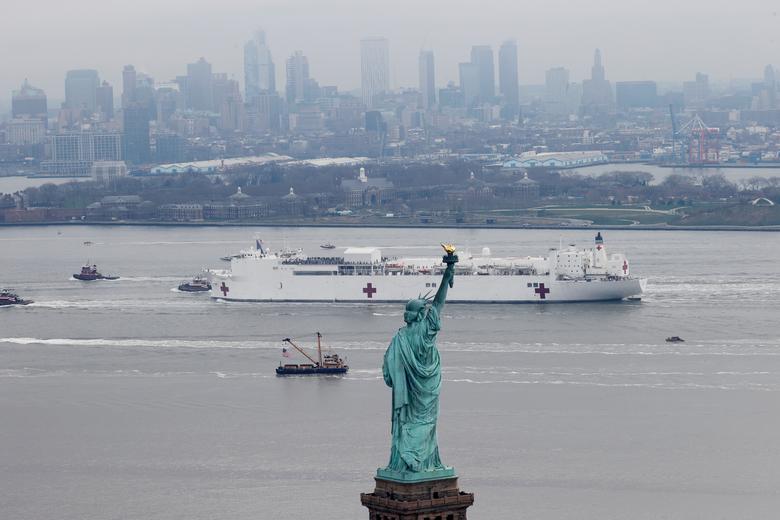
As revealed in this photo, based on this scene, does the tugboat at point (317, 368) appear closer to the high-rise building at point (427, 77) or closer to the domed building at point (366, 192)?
the domed building at point (366, 192)

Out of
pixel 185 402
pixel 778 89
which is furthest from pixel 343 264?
pixel 778 89

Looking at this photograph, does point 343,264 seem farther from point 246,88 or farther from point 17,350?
point 246,88

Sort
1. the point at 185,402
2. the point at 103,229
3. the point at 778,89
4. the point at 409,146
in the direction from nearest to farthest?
1. the point at 185,402
2. the point at 103,229
3. the point at 409,146
4. the point at 778,89

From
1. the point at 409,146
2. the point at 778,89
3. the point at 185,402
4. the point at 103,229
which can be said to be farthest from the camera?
the point at 778,89

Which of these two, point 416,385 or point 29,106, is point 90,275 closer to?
point 416,385

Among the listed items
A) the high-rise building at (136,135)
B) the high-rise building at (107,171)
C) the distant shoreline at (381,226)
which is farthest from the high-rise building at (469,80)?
the distant shoreline at (381,226)

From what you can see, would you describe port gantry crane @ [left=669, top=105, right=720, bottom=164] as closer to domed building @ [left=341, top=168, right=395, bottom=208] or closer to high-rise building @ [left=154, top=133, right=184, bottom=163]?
domed building @ [left=341, top=168, right=395, bottom=208]
